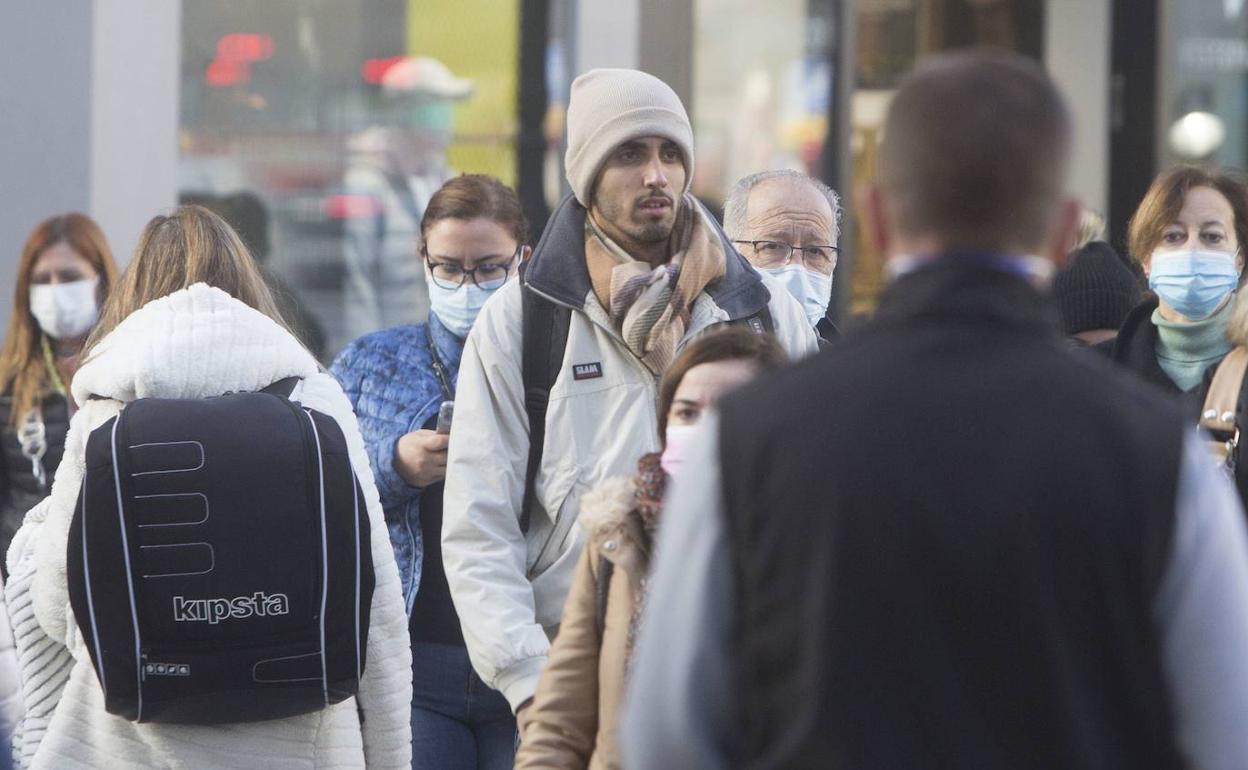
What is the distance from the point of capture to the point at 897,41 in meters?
11.4

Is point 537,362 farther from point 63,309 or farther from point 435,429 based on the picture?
point 63,309

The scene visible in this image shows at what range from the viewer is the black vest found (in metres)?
1.94

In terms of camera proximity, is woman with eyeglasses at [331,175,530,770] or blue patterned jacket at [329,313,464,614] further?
blue patterned jacket at [329,313,464,614]

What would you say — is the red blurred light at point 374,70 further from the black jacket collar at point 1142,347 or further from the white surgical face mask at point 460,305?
the black jacket collar at point 1142,347

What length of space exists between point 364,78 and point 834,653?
7.59 m

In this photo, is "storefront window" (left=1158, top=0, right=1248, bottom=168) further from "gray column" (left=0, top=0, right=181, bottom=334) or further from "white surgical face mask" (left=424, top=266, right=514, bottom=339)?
"white surgical face mask" (left=424, top=266, right=514, bottom=339)

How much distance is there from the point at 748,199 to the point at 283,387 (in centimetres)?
166

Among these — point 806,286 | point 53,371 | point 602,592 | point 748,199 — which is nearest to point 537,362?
point 602,592

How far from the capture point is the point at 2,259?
771 centimetres

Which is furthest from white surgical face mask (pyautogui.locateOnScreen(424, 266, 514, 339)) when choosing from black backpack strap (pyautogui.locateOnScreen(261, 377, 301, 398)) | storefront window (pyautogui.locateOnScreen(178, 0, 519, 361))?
storefront window (pyautogui.locateOnScreen(178, 0, 519, 361))

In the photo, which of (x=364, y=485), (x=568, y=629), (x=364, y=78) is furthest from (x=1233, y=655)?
(x=364, y=78)

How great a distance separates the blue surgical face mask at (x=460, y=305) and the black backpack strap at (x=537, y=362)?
33.2 inches

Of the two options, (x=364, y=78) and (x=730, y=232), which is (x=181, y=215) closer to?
(x=730, y=232)

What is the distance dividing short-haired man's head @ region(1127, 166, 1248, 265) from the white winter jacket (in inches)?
71.0
